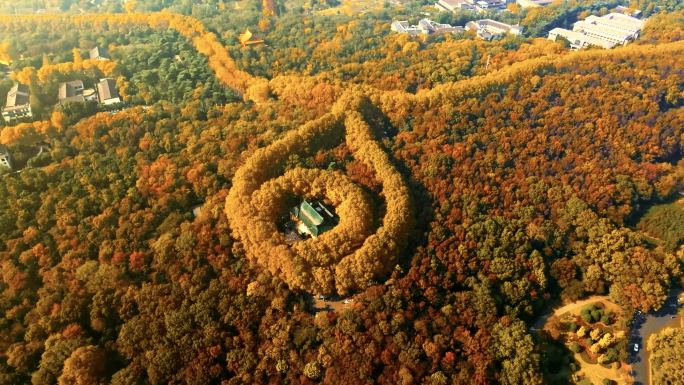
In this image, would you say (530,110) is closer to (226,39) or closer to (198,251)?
(198,251)

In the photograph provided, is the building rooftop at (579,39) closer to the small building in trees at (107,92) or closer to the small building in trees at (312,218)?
the small building in trees at (312,218)

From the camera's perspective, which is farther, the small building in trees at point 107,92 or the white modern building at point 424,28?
the white modern building at point 424,28

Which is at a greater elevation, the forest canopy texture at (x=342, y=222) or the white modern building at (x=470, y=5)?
the white modern building at (x=470, y=5)

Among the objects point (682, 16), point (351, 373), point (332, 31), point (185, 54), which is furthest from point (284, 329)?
point (682, 16)

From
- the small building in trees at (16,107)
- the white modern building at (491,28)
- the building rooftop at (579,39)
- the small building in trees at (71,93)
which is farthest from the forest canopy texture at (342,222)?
the white modern building at (491,28)

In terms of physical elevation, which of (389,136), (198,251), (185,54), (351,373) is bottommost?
(351,373)
